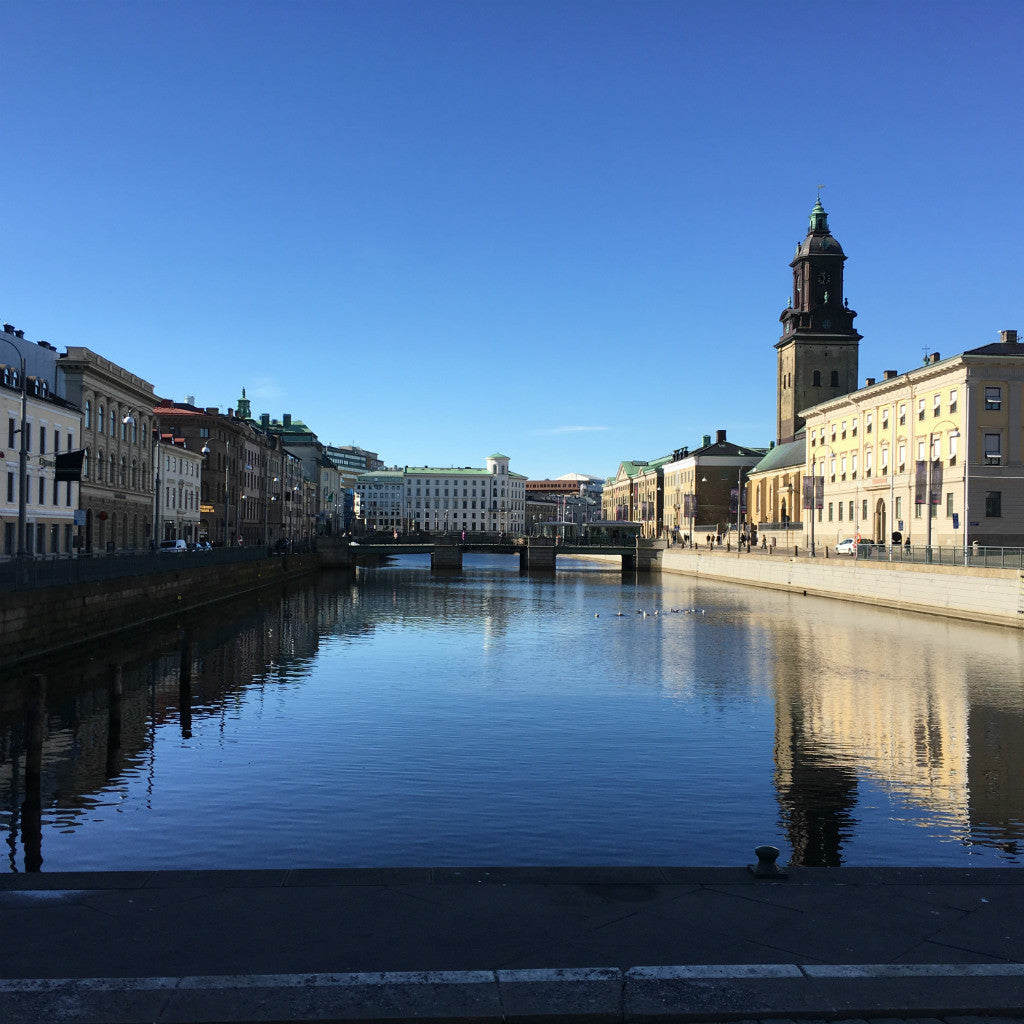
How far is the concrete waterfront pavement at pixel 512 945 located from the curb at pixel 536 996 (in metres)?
0.02

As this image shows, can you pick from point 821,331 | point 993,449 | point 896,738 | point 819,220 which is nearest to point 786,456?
point 821,331

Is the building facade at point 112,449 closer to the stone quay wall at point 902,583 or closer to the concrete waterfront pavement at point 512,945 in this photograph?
the stone quay wall at point 902,583

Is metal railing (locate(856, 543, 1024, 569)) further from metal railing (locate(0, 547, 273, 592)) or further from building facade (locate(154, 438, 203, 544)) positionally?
building facade (locate(154, 438, 203, 544))

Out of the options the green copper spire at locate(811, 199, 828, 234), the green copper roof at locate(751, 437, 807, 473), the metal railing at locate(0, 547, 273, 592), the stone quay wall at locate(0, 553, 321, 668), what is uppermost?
the green copper spire at locate(811, 199, 828, 234)

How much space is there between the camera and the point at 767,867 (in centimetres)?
1077

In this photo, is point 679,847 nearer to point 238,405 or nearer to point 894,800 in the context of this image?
point 894,800

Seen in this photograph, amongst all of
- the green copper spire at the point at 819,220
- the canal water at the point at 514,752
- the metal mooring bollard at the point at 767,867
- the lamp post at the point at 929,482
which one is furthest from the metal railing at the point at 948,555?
the green copper spire at the point at 819,220

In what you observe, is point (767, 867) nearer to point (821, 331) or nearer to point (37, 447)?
point (37, 447)

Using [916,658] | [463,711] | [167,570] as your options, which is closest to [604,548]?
[167,570]

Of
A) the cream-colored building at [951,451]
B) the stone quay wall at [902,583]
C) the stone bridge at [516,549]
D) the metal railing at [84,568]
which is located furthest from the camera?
the stone bridge at [516,549]

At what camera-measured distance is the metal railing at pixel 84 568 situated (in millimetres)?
35875

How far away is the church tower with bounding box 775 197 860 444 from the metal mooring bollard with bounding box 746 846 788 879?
492 feet

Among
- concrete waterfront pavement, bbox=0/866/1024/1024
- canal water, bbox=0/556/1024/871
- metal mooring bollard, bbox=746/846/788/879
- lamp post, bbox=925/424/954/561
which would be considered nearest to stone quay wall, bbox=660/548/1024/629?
canal water, bbox=0/556/1024/871

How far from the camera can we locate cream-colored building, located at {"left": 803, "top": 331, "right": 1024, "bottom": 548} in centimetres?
7538
